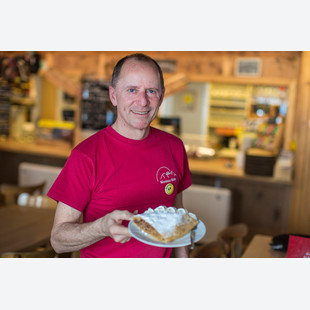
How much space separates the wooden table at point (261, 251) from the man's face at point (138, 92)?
4.83ft

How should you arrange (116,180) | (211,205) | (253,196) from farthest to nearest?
1. (253,196)
2. (211,205)
3. (116,180)

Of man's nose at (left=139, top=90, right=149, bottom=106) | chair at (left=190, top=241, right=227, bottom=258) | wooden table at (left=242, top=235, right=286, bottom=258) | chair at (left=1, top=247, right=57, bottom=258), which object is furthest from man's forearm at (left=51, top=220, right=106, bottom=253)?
wooden table at (left=242, top=235, right=286, bottom=258)

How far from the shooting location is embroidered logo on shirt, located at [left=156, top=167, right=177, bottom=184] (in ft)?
5.56

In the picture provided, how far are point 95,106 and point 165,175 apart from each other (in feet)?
15.0

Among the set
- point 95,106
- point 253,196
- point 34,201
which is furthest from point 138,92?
point 95,106

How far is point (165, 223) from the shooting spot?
146cm

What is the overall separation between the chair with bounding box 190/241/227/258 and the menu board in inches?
137

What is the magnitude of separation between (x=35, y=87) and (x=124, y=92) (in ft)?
30.2

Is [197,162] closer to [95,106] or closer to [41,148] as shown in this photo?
[95,106]

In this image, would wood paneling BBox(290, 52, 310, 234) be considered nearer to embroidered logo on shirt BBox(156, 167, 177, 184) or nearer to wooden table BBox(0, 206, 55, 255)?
wooden table BBox(0, 206, 55, 255)

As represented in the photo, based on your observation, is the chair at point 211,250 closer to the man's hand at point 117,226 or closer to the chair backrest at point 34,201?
the man's hand at point 117,226

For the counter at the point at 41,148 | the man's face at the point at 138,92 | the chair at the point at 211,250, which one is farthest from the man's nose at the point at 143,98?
the counter at the point at 41,148
